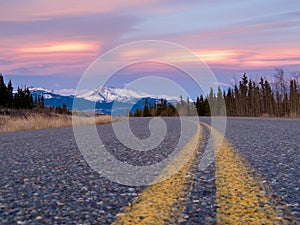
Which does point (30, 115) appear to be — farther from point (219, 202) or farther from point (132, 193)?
point (219, 202)

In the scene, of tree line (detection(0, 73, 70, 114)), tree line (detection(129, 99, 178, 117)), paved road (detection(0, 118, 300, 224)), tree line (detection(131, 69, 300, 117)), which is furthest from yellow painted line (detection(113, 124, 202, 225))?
tree line (detection(129, 99, 178, 117))

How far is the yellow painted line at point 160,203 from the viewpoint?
2504mm

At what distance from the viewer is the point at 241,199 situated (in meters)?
2.97

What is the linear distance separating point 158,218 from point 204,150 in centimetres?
386

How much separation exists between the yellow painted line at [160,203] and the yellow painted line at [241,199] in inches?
11.5

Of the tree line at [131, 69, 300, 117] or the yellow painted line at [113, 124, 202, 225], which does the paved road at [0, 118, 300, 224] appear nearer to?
the yellow painted line at [113, 124, 202, 225]

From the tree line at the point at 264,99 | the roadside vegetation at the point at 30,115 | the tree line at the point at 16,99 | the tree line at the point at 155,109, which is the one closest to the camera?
the roadside vegetation at the point at 30,115

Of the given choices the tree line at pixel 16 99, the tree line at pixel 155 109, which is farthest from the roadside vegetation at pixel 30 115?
the tree line at pixel 155 109

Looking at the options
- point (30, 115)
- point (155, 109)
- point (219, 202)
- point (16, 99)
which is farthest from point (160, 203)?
point (155, 109)

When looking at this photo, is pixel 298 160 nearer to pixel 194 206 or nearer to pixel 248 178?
pixel 248 178

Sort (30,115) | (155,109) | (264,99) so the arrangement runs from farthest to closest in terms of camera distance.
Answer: (155,109) → (264,99) → (30,115)

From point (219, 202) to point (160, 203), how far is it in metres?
0.44

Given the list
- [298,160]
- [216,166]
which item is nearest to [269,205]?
[216,166]

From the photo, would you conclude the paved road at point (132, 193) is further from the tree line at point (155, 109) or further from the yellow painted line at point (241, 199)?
the tree line at point (155, 109)
